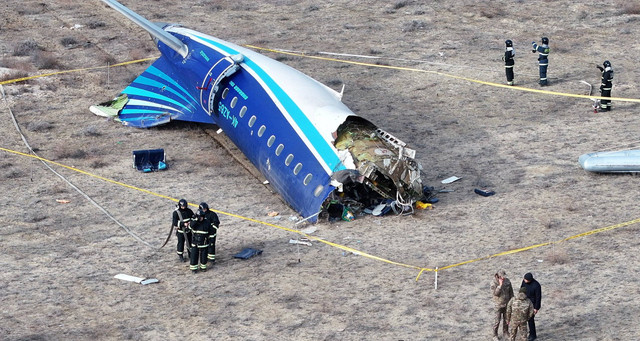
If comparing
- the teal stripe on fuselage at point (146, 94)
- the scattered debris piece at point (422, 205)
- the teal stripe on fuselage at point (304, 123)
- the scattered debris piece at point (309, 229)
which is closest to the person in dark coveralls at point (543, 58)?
the scattered debris piece at point (422, 205)

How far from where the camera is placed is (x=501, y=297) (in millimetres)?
19078

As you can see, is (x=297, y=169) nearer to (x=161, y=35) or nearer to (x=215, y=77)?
(x=215, y=77)

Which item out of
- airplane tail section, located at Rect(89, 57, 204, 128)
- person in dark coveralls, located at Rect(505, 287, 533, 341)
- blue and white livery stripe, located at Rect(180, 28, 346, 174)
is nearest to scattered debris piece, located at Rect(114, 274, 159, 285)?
blue and white livery stripe, located at Rect(180, 28, 346, 174)

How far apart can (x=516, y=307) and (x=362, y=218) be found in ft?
26.1

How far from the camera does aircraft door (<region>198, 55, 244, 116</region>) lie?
29906mm

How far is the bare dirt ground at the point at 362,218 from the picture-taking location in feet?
68.0

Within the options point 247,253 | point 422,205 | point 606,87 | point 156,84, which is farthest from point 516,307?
point 156,84

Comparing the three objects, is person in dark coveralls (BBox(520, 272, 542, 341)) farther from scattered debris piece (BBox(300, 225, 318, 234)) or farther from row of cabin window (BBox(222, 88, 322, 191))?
row of cabin window (BBox(222, 88, 322, 191))

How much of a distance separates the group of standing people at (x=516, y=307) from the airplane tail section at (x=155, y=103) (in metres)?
15.3

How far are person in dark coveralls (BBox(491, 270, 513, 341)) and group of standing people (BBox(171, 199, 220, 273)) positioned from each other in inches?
286

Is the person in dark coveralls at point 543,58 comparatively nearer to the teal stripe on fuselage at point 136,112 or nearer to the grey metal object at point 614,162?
the grey metal object at point 614,162

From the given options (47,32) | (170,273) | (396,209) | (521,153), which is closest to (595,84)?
(521,153)

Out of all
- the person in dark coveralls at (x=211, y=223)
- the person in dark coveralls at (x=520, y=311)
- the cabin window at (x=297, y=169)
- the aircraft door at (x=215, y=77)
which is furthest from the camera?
the aircraft door at (x=215, y=77)

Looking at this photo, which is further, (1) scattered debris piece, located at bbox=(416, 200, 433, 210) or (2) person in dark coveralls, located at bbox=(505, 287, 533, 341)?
(1) scattered debris piece, located at bbox=(416, 200, 433, 210)
